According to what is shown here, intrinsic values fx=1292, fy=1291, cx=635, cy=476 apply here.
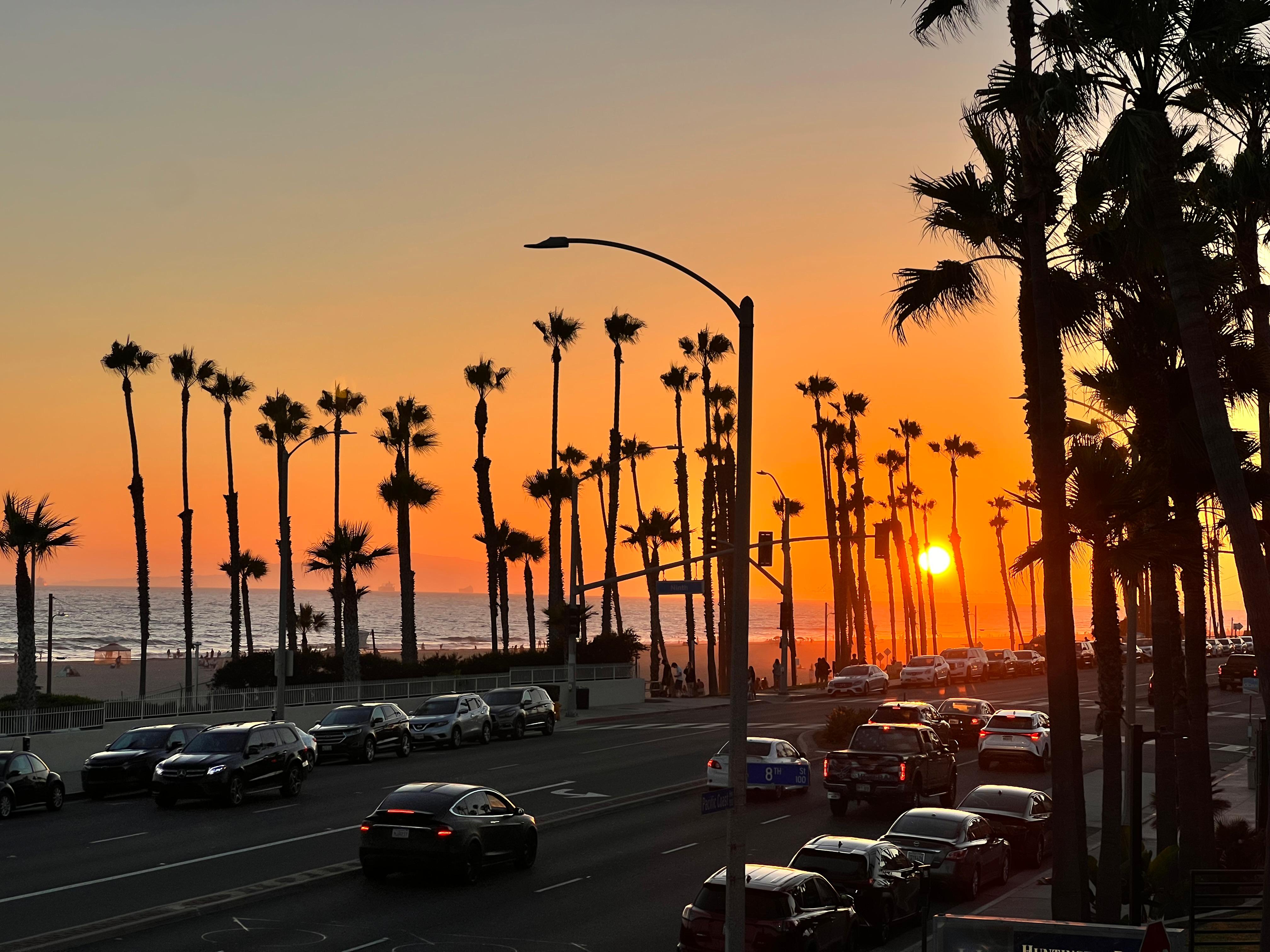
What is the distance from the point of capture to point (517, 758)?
133 feet

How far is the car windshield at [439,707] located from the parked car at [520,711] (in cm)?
206

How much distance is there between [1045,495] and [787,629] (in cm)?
5160

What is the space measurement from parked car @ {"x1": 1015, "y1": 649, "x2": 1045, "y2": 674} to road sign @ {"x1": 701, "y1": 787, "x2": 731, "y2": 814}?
76.2 metres

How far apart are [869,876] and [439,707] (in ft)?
92.9

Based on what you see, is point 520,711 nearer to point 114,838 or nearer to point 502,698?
point 502,698

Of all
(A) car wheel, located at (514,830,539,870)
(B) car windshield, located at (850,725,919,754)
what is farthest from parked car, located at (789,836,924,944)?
(B) car windshield, located at (850,725,919,754)

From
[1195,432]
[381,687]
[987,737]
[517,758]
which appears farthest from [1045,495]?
[381,687]

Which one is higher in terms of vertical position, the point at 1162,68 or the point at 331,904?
the point at 1162,68

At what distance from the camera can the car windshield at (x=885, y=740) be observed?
2930cm

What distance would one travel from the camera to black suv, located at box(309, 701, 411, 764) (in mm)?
40031

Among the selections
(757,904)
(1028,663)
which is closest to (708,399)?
(1028,663)

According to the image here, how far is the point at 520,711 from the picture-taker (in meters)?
48.2

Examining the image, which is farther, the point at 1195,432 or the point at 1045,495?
the point at 1195,432

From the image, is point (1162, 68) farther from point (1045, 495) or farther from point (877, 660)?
point (877, 660)
